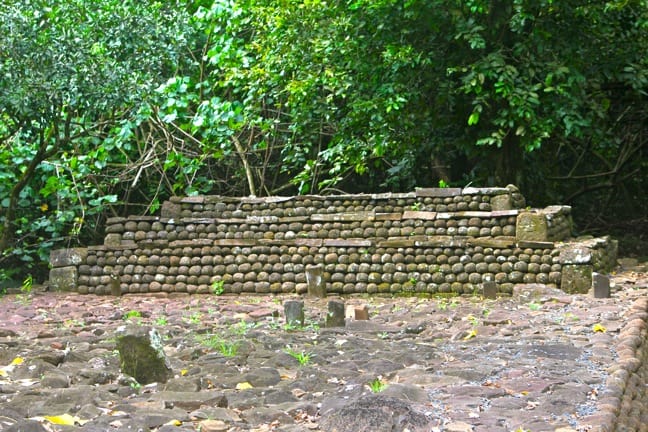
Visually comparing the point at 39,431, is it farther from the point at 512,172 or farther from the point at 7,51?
the point at 512,172

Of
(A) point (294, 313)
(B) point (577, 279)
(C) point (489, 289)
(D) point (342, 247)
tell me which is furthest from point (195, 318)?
(B) point (577, 279)

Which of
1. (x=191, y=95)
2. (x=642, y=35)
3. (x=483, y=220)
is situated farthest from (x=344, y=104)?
(x=642, y=35)

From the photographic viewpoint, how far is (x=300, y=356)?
5.81m

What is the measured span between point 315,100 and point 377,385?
7.99 m

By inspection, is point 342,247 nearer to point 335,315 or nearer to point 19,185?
point 335,315

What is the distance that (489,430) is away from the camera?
399cm

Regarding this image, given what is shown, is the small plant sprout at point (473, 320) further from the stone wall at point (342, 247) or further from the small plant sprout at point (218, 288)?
the small plant sprout at point (218, 288)

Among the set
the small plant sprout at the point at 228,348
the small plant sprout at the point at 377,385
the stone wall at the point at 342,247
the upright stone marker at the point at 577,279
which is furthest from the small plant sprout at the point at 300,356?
the upright stone marker at the point at 577,279

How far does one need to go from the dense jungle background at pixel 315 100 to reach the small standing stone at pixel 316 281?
2.14 meters

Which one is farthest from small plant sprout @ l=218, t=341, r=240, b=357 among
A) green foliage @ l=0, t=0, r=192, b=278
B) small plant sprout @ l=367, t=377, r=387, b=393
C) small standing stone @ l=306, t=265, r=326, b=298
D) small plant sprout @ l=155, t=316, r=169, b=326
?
small standing stone @ l=306, t=265, r=326, b=298

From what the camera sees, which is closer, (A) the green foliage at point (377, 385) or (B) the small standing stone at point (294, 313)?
(A) the green foliage at point (377, 385)

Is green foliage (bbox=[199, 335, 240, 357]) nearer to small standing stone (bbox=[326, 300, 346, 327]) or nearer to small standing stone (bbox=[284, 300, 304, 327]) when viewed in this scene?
small standing stone (bbox=[284, 300, 304, 327])

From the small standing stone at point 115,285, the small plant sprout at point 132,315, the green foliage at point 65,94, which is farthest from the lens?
the small standing stone at point 115,285

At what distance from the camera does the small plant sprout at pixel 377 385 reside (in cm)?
482
